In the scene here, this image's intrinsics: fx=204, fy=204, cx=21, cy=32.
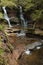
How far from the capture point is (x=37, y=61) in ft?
37.4

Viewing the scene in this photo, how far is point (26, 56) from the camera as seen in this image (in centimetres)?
1238

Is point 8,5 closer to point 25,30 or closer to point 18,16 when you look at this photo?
point 18,16

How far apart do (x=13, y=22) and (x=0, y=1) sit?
298 cm

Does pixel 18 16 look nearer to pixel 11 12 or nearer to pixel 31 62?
pixel 11 12

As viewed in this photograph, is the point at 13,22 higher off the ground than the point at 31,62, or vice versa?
the point at 31,62

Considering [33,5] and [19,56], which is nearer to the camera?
[19,56]

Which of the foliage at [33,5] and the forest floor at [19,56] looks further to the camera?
the foliage at [33,5]

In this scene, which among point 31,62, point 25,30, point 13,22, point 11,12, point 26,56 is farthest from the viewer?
point 11,12

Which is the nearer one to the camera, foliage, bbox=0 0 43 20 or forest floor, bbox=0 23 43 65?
forest floor, bbox=0 23 43 65

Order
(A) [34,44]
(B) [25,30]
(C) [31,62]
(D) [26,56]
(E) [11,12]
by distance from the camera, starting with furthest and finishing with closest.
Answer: (E) [11,12], (B) [25,30], (A) [34,44], (D) [26,56], (C) [31,62]

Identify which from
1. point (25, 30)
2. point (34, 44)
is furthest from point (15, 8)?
point (34, 44)

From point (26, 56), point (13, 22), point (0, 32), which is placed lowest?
point (13, 22)

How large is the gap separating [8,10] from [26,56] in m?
12.9

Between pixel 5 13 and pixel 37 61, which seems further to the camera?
pixel 5 13
